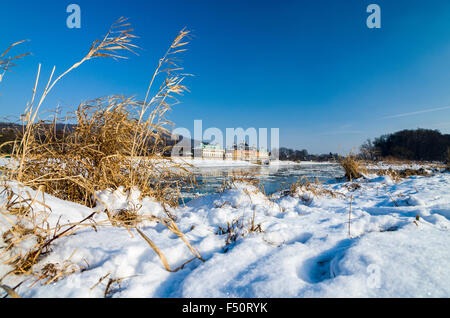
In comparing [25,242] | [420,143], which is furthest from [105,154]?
[420,143]

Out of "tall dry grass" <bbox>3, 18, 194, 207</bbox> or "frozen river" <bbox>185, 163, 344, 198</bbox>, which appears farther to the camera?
"frozen river" <bbox>185, 163, 344, 198</bbox>

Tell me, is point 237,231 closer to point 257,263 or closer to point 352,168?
point 257,263

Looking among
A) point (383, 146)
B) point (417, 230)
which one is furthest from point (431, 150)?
point (417, 230)

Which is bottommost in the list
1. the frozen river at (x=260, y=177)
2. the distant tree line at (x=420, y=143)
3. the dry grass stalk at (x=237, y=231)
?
the frozen river at (x=260, y=177)

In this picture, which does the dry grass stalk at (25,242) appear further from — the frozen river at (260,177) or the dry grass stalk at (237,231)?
the frozen river at (260,177)

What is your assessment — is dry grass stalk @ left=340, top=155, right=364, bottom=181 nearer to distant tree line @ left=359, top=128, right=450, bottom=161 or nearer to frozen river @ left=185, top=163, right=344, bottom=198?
frozen river @ left=185, top=163, right=344, bottom=198

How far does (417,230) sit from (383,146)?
44049 millimetres

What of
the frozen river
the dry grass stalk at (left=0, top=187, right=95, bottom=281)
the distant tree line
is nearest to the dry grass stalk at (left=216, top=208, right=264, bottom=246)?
the dry grass stalk at (left=0, top=187, right=95, bottom=281)

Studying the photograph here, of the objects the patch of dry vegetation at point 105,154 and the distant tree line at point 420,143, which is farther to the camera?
the distant tree line at point 420,143

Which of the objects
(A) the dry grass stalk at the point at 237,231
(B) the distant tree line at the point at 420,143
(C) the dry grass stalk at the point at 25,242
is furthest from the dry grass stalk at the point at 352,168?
(B) the distant tree line at the point at 420,143

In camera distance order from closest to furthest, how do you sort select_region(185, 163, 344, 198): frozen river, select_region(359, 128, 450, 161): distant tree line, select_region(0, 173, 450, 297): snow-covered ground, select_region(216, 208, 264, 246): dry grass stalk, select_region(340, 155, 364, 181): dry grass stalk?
select_region(0, 173, 450, 297): snow-covered ground, select_region(216, 208, 264, 246): dry grass stalk, select_region(185, 163, 344, 198): frozen river, select_region(340, 155, 364, 181): dry grass stalk, select_region(359, 128, 450, 161): distant tree line

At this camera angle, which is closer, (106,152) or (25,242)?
(25,242)

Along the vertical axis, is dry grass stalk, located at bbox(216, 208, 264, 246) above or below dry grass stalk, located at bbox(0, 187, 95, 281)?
below
